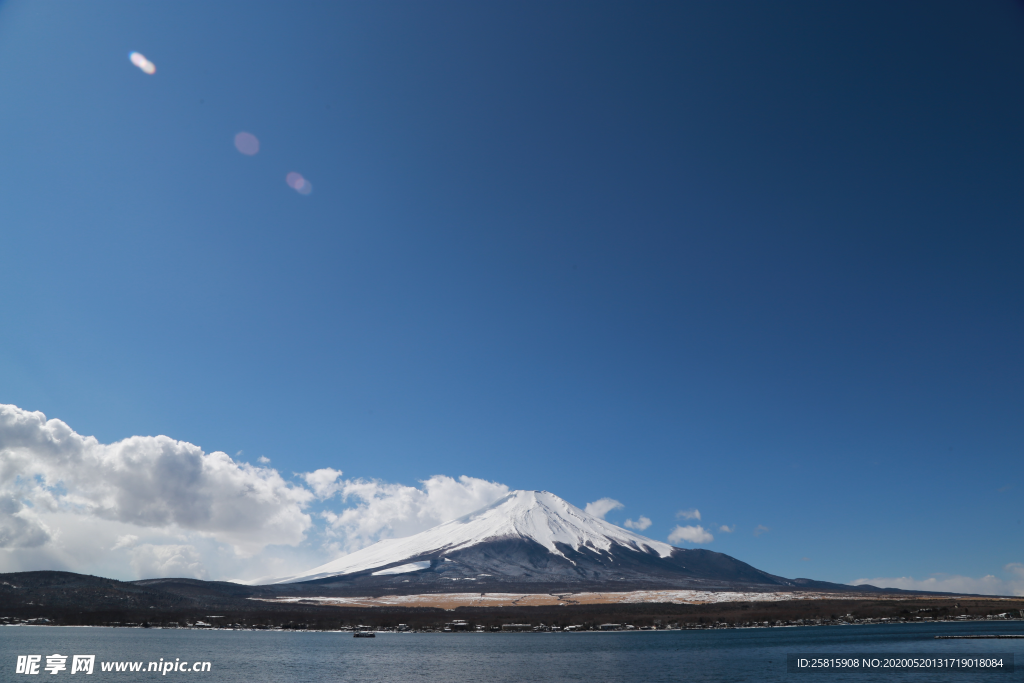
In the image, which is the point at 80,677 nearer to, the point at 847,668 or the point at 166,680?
the point at 166,680

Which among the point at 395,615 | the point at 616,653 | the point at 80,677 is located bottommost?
the point at 395,615

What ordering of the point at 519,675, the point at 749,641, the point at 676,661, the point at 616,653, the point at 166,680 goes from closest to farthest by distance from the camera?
the point at 166,680
the point at 519,675
the point at 676,661
the point at 616,653
the point at 749,641

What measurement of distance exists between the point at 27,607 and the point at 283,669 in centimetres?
19052

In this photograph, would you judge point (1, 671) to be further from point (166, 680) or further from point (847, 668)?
point (847, 668)

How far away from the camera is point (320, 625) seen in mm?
168250

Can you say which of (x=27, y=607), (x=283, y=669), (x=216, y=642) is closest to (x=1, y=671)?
(x=283, y=669)

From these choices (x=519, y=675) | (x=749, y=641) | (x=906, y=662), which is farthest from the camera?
(x=749, y=641)

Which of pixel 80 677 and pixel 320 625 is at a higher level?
pixel 80 677

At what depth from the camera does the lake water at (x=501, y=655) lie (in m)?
69.2

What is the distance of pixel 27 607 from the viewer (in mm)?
196750

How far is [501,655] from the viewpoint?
94.6 metres

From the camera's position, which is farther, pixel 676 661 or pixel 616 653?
pixel 616 653

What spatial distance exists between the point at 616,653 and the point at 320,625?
109897 mm

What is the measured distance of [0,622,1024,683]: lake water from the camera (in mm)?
69250
